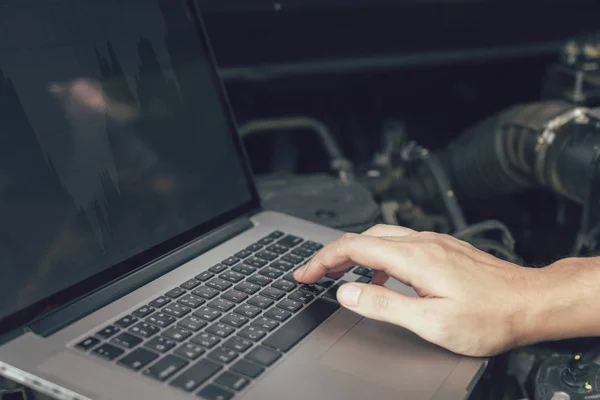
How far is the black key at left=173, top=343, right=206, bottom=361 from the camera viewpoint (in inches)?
21.3

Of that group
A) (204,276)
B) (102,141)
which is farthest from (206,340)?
(102,141)

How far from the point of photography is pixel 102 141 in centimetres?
66

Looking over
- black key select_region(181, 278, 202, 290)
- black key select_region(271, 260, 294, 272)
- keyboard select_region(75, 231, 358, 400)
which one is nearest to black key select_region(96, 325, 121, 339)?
keyboard select_region(75, 231, 358, 400)

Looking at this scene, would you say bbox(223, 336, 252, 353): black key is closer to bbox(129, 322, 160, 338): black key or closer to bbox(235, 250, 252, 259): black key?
bbox(129, 322, 160, 338): black key

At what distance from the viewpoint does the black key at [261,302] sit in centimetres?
63

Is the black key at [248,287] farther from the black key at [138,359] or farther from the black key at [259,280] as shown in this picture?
the black key at [138,359]

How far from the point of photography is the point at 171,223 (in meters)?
0.72

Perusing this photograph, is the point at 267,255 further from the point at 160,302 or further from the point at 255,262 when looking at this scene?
the point at 160,302

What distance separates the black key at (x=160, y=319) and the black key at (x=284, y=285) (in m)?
0.13

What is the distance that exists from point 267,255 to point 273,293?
0.09 meters

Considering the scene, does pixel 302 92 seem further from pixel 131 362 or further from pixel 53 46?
pixel 131 362

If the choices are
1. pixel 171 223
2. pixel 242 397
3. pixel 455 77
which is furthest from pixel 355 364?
pixel 455 77

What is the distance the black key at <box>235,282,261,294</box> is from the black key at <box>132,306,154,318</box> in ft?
0.33

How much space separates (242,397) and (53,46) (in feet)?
1.37
